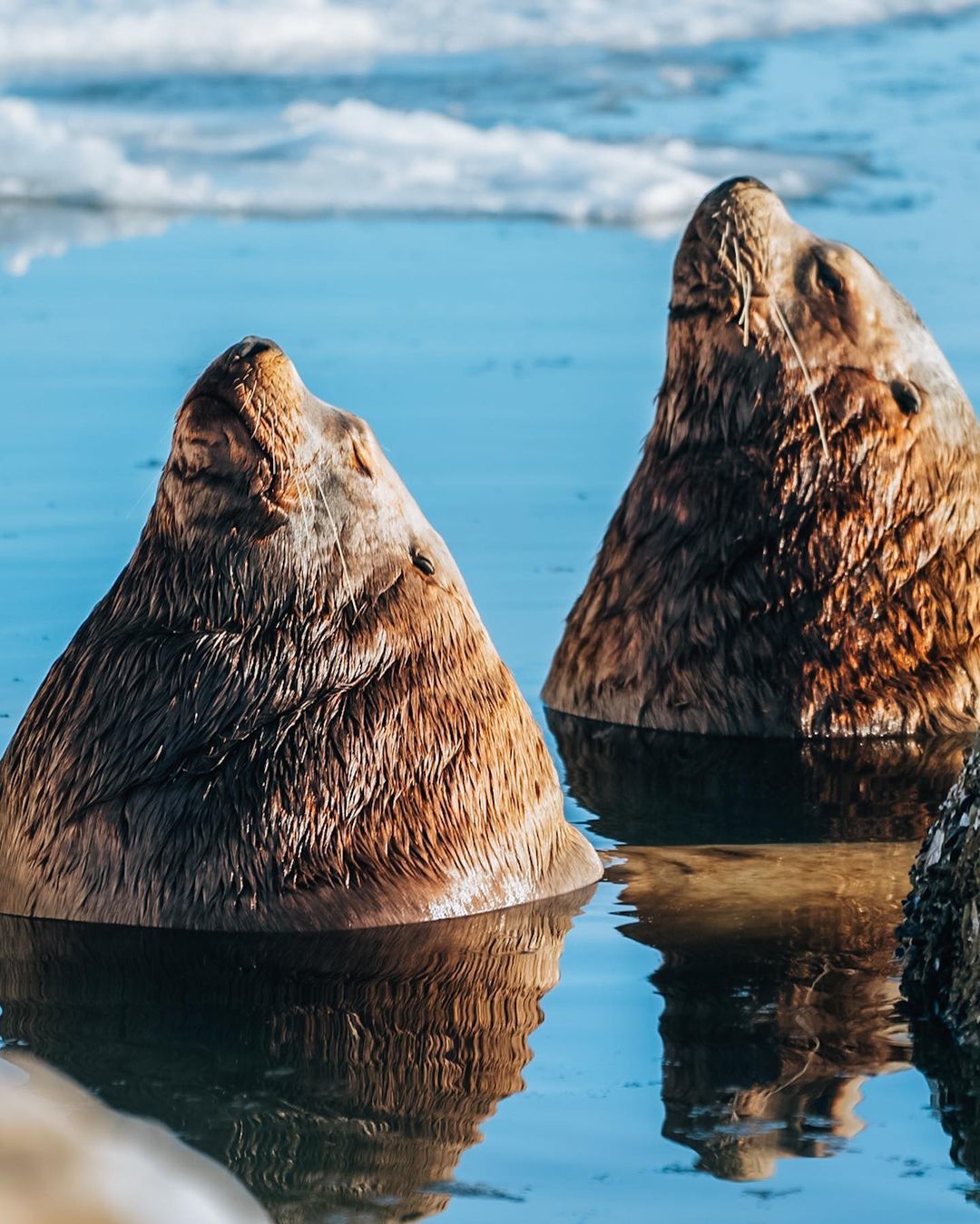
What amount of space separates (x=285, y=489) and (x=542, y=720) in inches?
104

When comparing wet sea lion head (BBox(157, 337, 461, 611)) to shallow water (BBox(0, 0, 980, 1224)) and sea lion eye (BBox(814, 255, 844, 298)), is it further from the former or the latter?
sea lion eye (BBox(814, 255, 844, 298))

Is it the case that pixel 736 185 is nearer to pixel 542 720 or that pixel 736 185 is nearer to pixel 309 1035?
pixel 542 720

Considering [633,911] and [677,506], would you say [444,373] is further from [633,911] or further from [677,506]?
[633,911]

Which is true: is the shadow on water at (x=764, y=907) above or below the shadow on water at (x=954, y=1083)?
below

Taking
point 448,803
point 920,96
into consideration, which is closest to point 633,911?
point 448,803

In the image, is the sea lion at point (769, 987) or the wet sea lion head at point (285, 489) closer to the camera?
the sea lion at point (769, 987)

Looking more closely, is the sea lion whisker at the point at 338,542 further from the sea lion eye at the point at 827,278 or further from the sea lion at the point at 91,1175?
the sea lion at the point at 91,1175

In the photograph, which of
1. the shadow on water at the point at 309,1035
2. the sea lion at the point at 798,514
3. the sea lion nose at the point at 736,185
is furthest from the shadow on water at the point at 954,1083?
the sea lion nose at the point at 736,185

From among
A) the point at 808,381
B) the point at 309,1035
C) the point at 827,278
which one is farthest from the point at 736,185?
the point at 309,1035

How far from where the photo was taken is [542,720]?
8180mm

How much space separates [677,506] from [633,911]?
2.24m

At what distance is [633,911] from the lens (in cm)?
598

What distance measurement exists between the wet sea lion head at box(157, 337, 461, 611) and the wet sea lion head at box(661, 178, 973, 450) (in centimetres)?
223

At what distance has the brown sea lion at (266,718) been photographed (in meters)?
5.57
